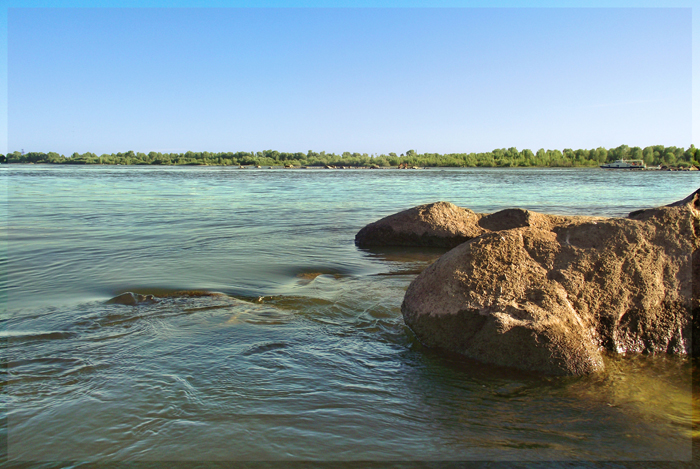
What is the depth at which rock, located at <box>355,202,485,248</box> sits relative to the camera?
32.1ft

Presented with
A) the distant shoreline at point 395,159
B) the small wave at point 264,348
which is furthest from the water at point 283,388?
the distant shoreline at point 395,159

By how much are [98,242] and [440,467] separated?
1005 centimetres

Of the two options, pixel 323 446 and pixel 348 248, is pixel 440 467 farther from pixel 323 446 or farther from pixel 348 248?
pixel 348 248

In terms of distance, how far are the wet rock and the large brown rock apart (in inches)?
134

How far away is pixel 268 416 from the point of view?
10.7 ft

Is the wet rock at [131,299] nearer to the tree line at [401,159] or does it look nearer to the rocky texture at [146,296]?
the rocky texture at [146,296]

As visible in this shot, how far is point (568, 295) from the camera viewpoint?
4309 mm

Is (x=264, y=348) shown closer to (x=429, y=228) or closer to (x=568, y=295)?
(x=568, y=295)

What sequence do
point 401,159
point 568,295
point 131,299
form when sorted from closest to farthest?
point 568,295, point 131,299, point 401,159

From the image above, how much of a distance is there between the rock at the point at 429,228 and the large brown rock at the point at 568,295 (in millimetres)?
5013

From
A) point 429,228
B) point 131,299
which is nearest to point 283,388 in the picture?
point 131,299

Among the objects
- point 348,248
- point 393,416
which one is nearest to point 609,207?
point 348,248

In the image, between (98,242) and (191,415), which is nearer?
(191,415)

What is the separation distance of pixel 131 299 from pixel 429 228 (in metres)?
5.97
